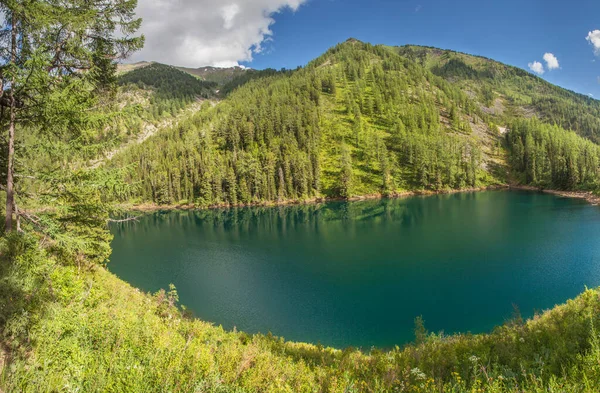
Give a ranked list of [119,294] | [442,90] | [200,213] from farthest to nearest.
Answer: [442,90] → [200,213] → [119,294]

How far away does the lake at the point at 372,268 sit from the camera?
86.9 ft

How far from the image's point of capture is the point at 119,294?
11.5 metres

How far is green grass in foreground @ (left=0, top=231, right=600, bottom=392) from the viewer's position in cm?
503

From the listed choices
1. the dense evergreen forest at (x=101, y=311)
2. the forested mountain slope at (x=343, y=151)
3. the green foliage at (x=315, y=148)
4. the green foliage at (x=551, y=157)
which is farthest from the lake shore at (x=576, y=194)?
the dense evergreen forest at (x=101, y=311)

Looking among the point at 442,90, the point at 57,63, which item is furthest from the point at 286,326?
the point at 442,90

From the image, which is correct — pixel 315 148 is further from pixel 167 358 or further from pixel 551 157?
pixel 167 358

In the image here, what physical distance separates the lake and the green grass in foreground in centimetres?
936

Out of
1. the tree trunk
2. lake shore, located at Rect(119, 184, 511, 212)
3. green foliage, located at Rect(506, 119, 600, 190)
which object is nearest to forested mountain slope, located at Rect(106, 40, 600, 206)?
green foliage, located at Rect(506, 119, 600, 190)

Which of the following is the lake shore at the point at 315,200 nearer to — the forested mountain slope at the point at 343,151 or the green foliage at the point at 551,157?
the forested mountain slope at the point at 343,151

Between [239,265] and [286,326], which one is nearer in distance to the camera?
[286,326]

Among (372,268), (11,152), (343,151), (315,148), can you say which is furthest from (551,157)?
(11,152)

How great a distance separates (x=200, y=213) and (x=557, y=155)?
133240 millimetres

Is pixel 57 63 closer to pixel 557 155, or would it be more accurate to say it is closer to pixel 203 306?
pixel 203 306

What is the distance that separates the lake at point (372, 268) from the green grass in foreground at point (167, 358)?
9.36 m
